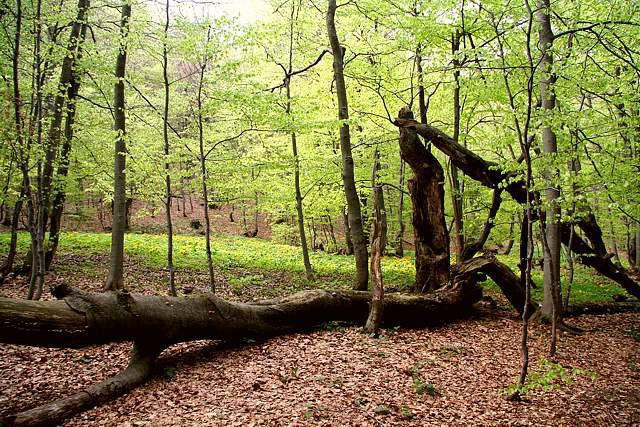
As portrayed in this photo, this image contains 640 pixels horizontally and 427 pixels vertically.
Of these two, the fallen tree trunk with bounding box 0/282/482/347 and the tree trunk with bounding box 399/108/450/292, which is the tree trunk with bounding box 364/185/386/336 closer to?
the fallen tree trunk with bounding box 0/282/482/347

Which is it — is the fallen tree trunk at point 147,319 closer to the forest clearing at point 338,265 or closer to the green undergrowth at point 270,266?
the forest clearing at point 338,265

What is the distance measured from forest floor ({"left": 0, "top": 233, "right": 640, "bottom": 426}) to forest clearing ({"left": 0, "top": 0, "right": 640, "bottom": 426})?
0.14ft

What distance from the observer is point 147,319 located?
588cm

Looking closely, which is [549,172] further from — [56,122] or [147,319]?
[56,122]

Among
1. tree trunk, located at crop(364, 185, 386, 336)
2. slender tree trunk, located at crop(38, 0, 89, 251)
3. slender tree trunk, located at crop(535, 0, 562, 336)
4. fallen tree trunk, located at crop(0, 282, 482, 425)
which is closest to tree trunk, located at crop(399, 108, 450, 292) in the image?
fallen tree trunk, located at crop(0, 282, 482, 425)

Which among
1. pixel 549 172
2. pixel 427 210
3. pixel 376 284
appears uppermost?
pixel 549 172

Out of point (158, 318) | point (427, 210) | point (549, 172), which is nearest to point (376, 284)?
point (427, 210)

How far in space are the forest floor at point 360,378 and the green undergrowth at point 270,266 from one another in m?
3.96

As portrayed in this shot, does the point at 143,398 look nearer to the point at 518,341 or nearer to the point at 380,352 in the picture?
the point at 380,352

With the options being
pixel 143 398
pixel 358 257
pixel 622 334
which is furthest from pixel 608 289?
pixel 143 398

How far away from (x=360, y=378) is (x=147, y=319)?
10.4 feet

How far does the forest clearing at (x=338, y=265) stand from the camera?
5.48 metres

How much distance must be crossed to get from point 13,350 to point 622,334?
469 inches

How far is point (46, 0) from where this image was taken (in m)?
10.7
